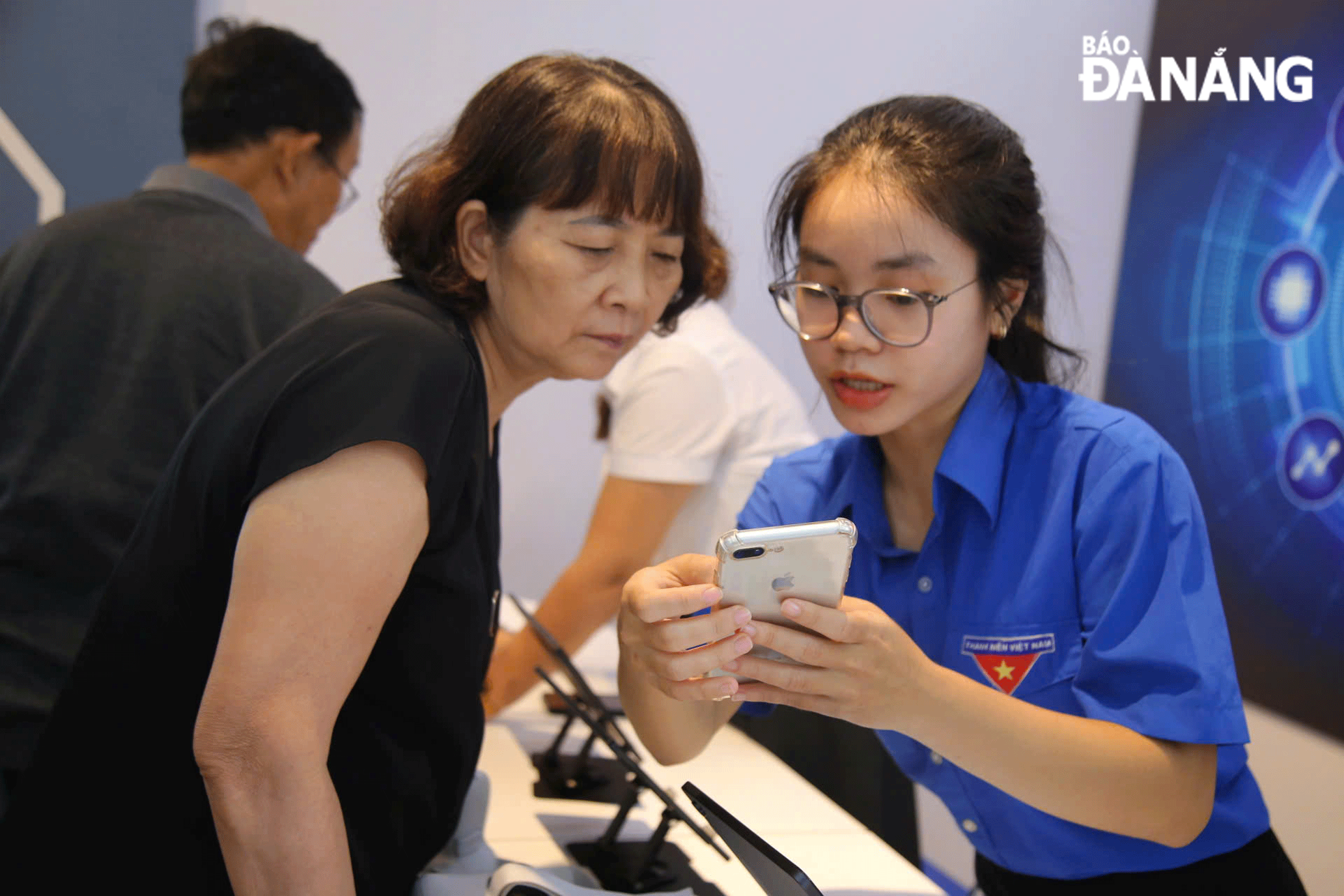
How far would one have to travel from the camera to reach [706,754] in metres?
2.09

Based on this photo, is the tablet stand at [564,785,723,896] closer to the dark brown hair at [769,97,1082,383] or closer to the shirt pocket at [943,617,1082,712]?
the shirt pocket at [943,617,1082,712]

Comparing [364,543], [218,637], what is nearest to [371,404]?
[364,543]

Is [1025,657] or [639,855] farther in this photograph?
[639,855]

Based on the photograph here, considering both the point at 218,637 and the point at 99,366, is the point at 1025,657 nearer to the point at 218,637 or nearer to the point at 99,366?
the point at 218,637

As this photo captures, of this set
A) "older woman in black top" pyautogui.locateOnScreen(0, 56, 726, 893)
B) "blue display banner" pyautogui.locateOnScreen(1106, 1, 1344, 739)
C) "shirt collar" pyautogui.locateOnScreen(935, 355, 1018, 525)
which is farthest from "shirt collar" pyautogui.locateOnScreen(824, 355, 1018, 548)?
"blue display banner" pyautogui.locateOnScreen(1106, 1, 1344, 739)

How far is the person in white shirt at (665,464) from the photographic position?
2207mm

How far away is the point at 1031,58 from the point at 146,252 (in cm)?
281

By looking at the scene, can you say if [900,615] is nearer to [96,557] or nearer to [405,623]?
[405,623]

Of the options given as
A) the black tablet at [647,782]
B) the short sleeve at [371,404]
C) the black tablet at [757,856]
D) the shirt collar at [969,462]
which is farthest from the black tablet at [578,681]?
the short sleeve at [371,404]

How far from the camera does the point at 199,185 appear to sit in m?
2.03

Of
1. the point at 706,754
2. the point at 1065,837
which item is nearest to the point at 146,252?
the point at 706,754

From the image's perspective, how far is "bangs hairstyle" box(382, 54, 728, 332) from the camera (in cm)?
124

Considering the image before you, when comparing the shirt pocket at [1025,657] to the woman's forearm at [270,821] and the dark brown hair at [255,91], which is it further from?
the dark brown hair at [255,91]

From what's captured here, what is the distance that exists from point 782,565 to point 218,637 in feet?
1.88
